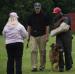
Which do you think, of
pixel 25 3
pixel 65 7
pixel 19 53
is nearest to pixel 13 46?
pixel 19 53

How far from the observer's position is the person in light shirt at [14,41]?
45.1 feet

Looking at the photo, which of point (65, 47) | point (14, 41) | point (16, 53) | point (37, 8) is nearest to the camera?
point (16, 53)

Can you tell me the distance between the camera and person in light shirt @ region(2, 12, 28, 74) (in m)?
13.7

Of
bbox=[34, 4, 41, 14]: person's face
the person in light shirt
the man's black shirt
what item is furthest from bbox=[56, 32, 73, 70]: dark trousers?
the person in light shirt

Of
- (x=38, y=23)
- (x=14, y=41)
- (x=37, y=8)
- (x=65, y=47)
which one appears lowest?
(x=65, y=47)

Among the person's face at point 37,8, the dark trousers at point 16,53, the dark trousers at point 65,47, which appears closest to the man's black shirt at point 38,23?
the person's face at point 37,8

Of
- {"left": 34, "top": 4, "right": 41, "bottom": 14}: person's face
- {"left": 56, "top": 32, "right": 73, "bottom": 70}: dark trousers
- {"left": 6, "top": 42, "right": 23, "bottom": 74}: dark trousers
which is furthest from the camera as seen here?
{"left": 56, "top": 32, "right": 73, "bottom": 70}: dark trousers

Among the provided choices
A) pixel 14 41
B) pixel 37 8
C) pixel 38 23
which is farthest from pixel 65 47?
pixel 14 41

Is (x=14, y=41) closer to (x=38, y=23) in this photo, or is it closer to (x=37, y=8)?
(x=37, y=8)

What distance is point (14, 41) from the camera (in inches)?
545

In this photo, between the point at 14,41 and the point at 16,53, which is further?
the point at 14,41

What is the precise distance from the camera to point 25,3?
2435 inches

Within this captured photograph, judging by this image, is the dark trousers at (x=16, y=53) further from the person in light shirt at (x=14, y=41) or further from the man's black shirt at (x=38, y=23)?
the man's black shirt at (x=38, y=23)

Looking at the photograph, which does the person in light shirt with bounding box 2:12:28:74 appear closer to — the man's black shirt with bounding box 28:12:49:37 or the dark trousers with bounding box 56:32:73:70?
the man's black shirt with bounding box 28:12:49:37
